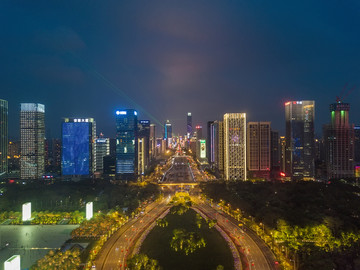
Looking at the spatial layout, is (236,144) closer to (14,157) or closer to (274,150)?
(274,150)

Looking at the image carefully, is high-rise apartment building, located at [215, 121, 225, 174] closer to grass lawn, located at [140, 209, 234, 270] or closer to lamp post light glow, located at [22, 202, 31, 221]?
grass lawn, located at [140, 209, 234, 270]

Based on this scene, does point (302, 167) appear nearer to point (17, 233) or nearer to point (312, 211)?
point (312, 211)

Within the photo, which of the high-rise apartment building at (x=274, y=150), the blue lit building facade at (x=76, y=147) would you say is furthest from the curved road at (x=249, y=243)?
the high-rise apartment building at (x=274, y=150)

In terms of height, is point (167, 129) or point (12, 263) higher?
point (167, 129)

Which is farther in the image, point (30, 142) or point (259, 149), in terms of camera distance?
point (30, 142)

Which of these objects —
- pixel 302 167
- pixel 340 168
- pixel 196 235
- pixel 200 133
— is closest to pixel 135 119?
pixel 302 167

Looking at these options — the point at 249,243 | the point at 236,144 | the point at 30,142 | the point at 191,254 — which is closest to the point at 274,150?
the point at 236,144
